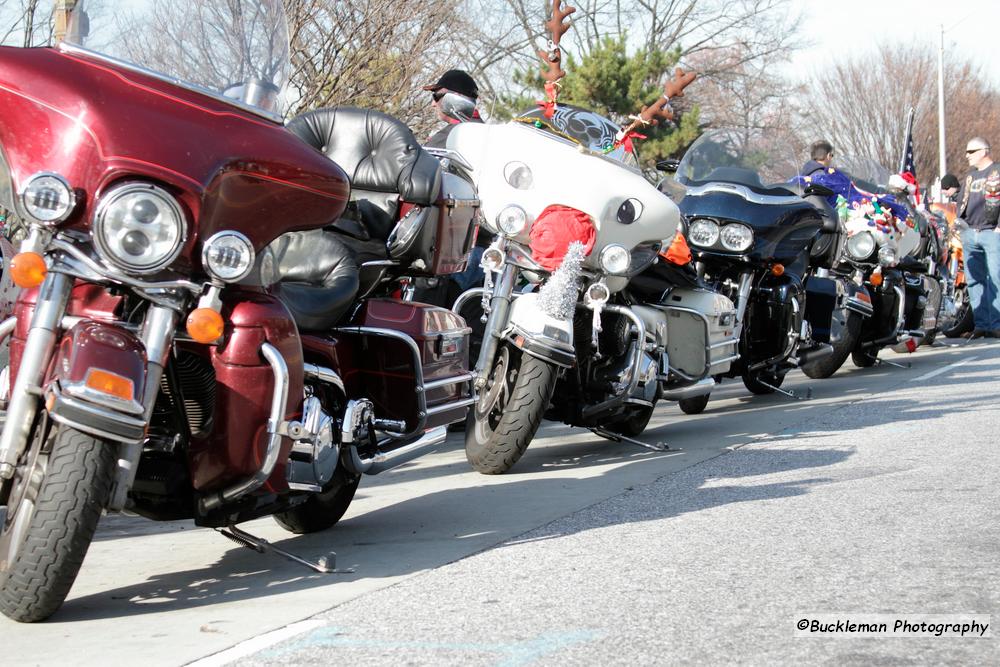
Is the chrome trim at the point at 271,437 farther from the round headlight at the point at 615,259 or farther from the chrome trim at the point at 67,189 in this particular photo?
the round headlight at the point at 615,259

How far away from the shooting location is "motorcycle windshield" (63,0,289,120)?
411 centimetres

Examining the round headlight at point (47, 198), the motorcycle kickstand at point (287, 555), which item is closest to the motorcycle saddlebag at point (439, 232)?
the motorcycle kickstand at point (287, 555)

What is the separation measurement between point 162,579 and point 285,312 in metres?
1.05

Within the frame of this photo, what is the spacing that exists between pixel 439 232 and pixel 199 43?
173 centimetres

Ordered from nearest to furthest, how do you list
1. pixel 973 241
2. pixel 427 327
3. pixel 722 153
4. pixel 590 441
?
pixel 427 327 < pixel 590 441 < pixel 722 153 < pixel 973 241

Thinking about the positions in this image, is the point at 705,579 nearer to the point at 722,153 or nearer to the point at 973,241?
the point at 722,153

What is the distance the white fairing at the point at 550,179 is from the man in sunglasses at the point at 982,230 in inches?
424

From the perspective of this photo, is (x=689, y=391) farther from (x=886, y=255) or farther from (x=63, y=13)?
(x=886, y=255)

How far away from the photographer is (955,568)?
434cm

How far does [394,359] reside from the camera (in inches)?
208

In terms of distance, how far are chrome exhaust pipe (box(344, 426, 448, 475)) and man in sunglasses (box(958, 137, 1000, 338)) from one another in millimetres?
12648

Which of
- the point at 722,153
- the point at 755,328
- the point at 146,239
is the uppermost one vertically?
the point at 722,153

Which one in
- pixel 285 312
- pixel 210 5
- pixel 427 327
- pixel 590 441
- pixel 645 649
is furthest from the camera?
pixel 590 441

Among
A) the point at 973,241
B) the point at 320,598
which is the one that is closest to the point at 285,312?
the point at 320,598
